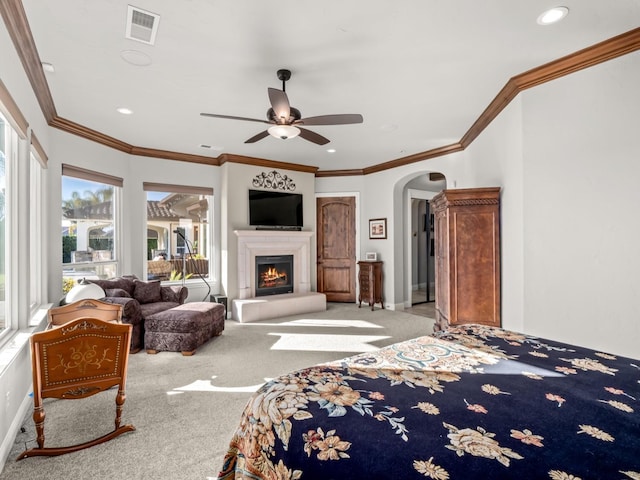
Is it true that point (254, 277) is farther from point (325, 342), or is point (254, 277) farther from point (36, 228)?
point (36, 228)

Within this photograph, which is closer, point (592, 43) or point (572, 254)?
point (592, 43)

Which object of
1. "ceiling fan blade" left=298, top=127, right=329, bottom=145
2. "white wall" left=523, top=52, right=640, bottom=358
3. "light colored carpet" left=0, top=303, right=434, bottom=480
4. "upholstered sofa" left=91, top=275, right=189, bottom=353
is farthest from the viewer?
"upholstered sofa" left=91, top=275, right=189, bottom=353

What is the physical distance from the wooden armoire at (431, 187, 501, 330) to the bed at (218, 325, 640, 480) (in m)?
2.18

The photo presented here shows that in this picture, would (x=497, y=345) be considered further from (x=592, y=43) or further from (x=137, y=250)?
(x=137, y=250)

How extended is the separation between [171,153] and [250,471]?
212 inches

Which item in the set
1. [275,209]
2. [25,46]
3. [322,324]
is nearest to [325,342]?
[322,324]

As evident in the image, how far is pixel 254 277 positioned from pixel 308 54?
13.1 feet

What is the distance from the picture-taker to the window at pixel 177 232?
5395 millimetres

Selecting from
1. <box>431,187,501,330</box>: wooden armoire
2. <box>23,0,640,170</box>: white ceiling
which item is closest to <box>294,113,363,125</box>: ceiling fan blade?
<box>23,0,640,170</box>: white ceiling

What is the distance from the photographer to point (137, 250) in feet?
16.9

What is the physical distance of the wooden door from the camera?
6.78 meters

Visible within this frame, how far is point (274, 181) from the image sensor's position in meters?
6.09

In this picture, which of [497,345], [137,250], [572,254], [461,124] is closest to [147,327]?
[137,250]

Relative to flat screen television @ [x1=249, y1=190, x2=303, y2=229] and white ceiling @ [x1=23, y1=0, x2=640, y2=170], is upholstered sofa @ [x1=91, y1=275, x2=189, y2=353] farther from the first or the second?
white ceiling @ [x1=23, y1=0, x2=640, y2=170]
